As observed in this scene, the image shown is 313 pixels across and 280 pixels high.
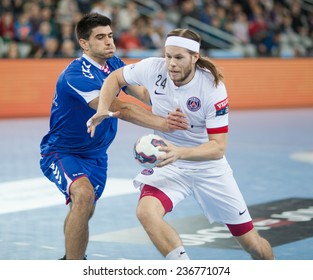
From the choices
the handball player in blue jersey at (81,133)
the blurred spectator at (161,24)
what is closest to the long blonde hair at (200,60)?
the handball player in blue jersey at (81,133)

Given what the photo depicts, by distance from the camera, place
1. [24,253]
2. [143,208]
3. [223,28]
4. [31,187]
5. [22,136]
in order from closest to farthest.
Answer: [143,208] → [24,253] → [31,187] → [22,136] → [223,28]

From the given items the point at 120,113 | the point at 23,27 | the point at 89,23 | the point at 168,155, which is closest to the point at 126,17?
the point at 23,27

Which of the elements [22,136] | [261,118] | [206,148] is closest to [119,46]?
[261,118]

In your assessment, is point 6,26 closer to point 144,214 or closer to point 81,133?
point 81,133

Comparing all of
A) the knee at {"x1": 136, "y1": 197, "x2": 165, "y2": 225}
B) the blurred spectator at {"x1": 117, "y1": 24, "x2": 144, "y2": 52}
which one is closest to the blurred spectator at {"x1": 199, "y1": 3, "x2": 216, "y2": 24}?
the blurred spectator at {"x1": 117, "y1": 24, "x2": 144, "y2": 52}

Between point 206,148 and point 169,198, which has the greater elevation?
point 206,148

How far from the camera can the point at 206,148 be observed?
670cm

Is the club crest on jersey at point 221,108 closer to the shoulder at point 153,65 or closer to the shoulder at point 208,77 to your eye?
the shoulder at point 208,77

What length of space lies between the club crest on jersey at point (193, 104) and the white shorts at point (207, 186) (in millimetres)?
527

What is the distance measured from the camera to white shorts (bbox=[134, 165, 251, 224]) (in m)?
7.02

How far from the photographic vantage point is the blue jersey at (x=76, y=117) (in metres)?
7.75
